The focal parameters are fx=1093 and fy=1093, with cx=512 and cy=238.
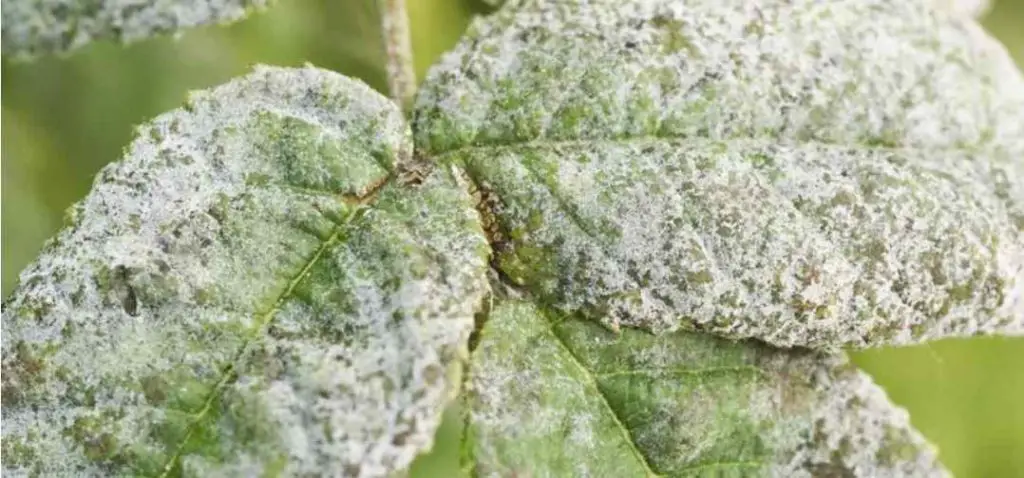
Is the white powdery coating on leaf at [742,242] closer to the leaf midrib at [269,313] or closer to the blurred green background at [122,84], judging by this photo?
the leaf midrib at [269,313]

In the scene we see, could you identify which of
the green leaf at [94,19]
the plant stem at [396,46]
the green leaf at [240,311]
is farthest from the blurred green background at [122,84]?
the green leaf at [240,311]

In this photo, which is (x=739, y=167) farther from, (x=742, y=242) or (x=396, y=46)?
(x=396, y=46)

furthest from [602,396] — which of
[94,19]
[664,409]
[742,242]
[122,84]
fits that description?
[122,84]

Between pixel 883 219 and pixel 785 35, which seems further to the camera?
pixel 785 35

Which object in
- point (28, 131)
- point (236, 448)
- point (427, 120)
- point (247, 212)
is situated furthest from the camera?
point (28, 131)

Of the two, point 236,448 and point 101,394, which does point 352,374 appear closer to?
point 236,448

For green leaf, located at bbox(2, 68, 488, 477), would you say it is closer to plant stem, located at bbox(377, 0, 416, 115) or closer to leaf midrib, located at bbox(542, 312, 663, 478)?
leaf midrib, located at bbox(542, 312, 663, 478)

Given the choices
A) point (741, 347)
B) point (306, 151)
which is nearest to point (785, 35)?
point (741, 347)

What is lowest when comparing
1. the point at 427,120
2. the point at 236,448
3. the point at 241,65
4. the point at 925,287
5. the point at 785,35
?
the point at 236,448
